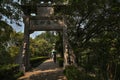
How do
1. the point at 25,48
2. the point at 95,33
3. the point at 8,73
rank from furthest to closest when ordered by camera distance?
the point at 95,33 < the point at 25,48 < the point at 8,73

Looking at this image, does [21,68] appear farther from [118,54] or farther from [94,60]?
[118,54]

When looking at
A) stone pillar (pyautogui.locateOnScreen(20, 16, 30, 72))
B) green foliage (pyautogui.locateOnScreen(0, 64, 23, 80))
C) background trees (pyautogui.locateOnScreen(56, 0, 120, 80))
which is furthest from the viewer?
stone pillar (pyautogui.locateOnScreen(20, 16, 30, 72))

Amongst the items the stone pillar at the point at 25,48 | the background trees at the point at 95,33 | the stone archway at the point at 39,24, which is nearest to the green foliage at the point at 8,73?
the stone pillar at the point at 25,48

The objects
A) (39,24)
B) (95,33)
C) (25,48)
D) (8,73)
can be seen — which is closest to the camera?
(8,73)

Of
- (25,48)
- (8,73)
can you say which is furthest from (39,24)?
(8,73)

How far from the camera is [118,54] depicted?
11469 millimetres

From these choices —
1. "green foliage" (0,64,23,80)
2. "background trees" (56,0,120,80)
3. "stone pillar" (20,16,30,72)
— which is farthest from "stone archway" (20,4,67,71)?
"green foliage" (0,64,23,80)

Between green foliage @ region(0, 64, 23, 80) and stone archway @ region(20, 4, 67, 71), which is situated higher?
stone archway @ region(20, 4, 67, 71)

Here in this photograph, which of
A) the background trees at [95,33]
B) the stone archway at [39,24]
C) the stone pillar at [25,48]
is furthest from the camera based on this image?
the stone archway at [39,24]

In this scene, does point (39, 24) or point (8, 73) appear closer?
point (8, 73)

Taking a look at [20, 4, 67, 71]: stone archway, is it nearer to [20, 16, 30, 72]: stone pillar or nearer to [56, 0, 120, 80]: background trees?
[20, 16, 30, 72]: stone pillar

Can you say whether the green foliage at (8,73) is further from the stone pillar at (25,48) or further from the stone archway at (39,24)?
the stone archway at (39,24)

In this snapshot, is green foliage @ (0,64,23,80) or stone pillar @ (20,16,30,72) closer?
green foliage @ (0,64,23,80)

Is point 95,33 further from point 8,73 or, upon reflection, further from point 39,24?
point 8,73
